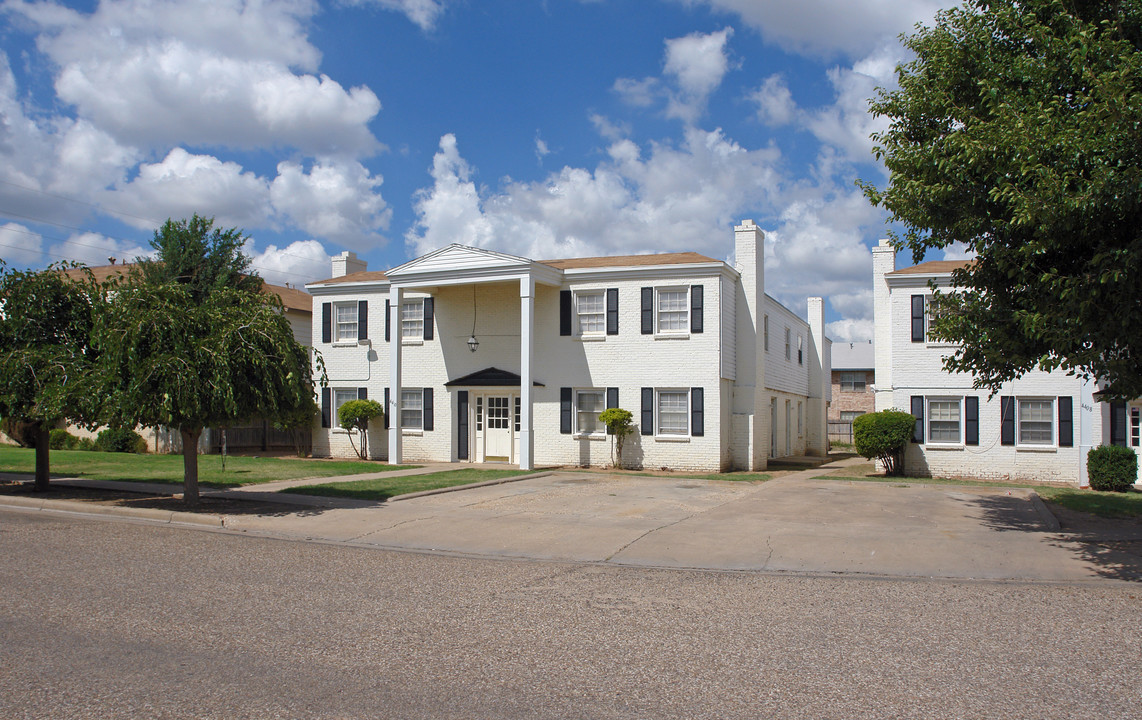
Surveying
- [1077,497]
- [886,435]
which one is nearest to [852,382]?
[886,435]

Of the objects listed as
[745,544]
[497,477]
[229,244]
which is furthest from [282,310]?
[229,244]

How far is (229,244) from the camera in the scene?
29.1 metres

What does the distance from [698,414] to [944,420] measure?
6.52 metres

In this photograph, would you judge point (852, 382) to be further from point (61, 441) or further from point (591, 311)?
point (61, 441)

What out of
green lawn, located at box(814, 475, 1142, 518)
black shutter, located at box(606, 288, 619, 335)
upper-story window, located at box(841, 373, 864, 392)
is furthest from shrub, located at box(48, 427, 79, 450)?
upper-story window, located at box(841, 373, 864, 392)

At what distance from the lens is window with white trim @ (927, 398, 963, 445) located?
850 inches

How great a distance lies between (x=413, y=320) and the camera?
25.4 m

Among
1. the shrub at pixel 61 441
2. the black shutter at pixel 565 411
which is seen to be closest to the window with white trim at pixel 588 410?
the black shutter at pixel 565 411

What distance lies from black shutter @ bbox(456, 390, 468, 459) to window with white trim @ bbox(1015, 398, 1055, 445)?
1515 centimetres

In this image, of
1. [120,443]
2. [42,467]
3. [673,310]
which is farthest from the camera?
[120,443]

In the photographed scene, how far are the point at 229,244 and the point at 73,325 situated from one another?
14937 millimetres

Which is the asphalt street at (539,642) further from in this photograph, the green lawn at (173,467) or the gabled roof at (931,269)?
the gabled roof at (931,269)

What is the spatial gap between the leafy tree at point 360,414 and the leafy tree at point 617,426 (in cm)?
734

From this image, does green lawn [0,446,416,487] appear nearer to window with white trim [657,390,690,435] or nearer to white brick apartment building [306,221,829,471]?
white brick apartment building [306,221,829,471]
